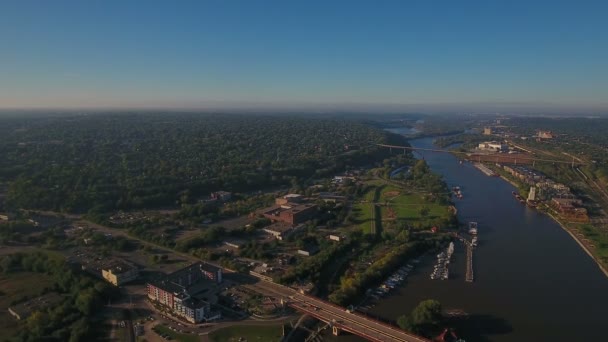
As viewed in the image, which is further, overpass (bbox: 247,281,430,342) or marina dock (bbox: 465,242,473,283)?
marina dock (bbox: 465,242,473,283)

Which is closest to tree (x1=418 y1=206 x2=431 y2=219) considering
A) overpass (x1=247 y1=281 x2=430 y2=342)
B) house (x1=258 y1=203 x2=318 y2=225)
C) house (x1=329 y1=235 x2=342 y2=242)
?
house (x1=258 y1=203 x2=318 y2=225)

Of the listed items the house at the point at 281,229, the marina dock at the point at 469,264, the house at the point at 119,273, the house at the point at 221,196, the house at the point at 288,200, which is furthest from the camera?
the house at the point at 221,196

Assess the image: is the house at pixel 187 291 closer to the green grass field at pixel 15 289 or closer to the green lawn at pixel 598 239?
the green grass field at pixel 15 289

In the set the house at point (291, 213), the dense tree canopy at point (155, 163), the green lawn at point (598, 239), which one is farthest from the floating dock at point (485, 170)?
the house at point (291, 213)

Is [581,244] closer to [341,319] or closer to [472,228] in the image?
[472,228]

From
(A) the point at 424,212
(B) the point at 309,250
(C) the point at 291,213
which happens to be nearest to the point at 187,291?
(B) the point at 309,250

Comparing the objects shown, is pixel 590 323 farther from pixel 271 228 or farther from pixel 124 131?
pixel 124 131

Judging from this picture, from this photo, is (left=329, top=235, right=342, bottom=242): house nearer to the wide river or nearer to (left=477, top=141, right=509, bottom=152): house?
the wide river
